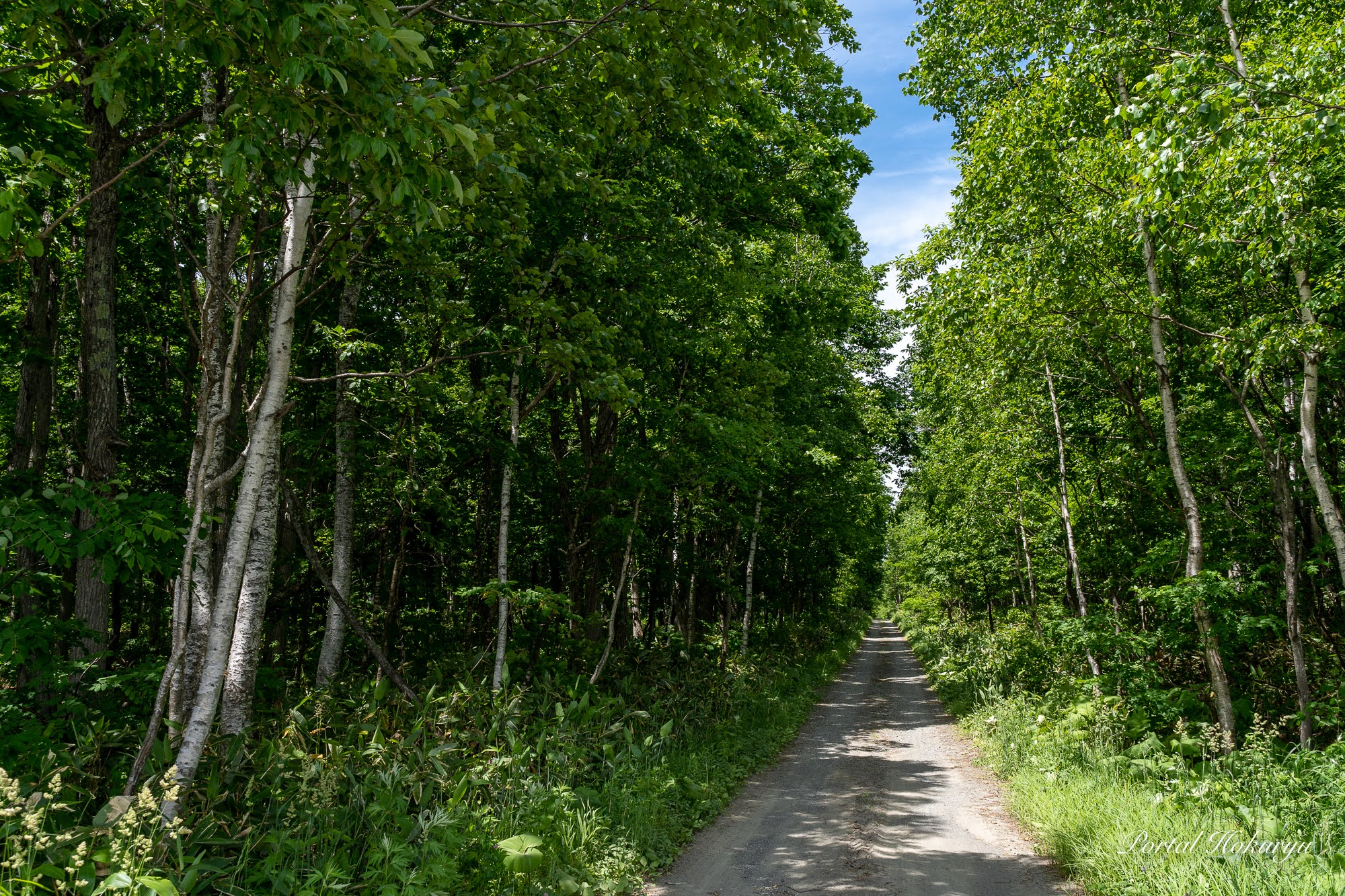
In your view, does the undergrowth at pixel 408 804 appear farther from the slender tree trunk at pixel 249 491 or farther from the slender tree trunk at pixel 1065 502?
the slender tree trunk at pixel 1065 502

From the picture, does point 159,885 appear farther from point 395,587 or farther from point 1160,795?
point 1160,795

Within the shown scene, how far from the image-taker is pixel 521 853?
5.26 m

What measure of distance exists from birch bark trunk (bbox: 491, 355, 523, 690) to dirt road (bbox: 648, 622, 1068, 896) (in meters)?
3.06

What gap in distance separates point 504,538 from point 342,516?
82.3 inches

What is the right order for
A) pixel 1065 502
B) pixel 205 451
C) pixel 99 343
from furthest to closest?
pixel 1065 502 → pixel 99 343 → pixel 205 451

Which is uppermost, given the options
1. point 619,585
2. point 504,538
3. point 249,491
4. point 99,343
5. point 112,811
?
point 99,343

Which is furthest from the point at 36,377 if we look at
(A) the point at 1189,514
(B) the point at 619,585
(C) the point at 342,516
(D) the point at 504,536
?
(A) the point at 1189,514

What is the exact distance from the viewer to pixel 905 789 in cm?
932

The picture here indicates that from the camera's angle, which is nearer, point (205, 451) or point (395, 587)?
point (205, 451)

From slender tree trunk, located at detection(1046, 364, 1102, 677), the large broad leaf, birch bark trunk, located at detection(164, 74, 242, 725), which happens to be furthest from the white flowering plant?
slender tree trunk, located at detection(1046, 364, 1102, 677)

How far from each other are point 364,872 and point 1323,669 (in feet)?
40.2

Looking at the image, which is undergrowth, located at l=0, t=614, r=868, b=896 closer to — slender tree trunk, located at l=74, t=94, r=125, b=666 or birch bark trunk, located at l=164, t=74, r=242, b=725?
birch bark trunk, located at l=164, t=74, r=242, b=725

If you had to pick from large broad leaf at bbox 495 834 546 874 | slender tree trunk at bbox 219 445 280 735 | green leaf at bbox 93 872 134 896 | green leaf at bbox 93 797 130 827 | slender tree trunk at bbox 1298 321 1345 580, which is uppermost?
slender tree trunk at bbox 1298 321 1345 580

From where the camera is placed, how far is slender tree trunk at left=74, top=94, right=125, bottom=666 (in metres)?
6.53
